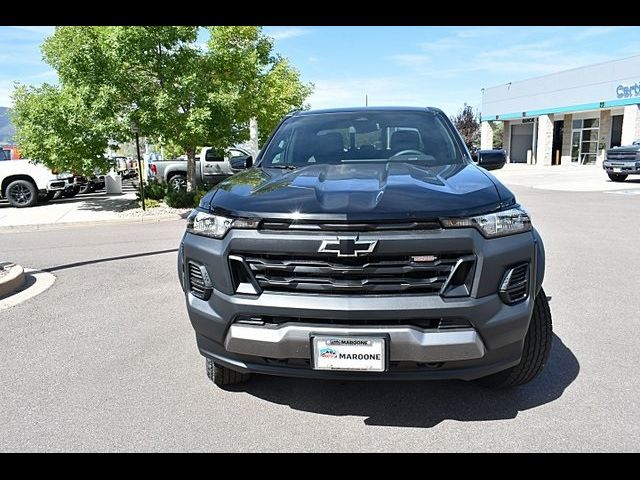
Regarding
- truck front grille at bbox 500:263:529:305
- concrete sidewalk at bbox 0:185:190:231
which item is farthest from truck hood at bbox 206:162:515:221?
concrete sidewalk at bbox 0:185:190:231

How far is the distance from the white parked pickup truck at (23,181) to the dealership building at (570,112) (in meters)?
26.9

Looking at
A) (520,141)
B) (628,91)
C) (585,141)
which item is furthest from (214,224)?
(520,141)

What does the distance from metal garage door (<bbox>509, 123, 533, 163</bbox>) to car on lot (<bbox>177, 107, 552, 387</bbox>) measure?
3892 cm

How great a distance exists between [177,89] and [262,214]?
1109 centimetres

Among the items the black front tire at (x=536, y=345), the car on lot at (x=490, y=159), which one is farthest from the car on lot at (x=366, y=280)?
the car on lot at (x=490, y=159)

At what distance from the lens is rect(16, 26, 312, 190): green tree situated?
11703mm

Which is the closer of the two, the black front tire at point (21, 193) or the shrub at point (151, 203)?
the shrub at point (151, 203)

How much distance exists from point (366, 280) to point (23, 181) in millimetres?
15155

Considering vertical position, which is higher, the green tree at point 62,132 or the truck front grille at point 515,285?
the green tree at point 62,132

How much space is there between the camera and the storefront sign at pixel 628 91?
998 inches

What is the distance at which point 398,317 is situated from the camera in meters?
2.35

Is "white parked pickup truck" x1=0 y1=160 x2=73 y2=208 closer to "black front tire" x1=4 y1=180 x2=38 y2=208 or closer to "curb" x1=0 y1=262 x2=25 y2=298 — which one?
"black front tire" x1=4 y1=180 x2=38 y2=208

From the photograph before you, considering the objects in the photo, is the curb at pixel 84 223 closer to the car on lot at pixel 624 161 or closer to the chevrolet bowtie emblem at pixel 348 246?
the chevrolet bowtie emblem at pixel 348 246

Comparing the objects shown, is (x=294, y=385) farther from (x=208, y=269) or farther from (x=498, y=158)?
(x=498, y=158)
